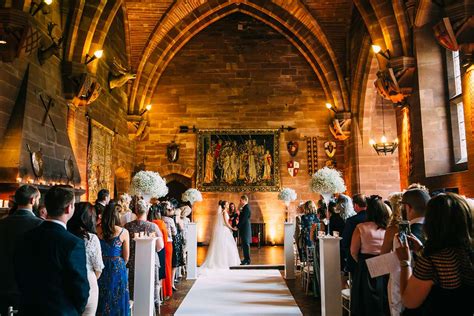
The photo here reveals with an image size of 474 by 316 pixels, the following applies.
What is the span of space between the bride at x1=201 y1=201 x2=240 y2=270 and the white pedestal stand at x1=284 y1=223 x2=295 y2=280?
173 centimetres

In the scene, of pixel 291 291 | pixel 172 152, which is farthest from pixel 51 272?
pixel 172 152

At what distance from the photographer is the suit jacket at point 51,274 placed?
85.7 inches

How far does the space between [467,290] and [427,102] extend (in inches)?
269

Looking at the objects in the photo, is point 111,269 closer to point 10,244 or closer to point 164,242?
point 10,244

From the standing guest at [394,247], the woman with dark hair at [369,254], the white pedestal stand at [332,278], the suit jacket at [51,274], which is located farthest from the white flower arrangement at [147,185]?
the suit jacket at [51,274]

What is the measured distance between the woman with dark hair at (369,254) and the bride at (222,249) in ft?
18.7

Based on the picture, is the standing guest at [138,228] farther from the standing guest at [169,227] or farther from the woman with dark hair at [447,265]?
the woman with dark hair at [447,265]

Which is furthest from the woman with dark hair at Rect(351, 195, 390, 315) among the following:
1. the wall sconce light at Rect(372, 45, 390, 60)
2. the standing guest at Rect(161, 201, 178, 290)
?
the wall sconce light at Rect(372, 45, 390, 60)

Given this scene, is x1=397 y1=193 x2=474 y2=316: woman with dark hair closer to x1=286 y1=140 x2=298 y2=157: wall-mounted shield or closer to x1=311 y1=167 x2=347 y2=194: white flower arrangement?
x1=311 y1=167 x2=347 y2=194: white flower arrangement

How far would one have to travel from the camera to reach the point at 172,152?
1398 cm

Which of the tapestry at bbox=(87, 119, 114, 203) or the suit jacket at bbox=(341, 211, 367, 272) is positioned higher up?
the tapestry at bbox=(87, 119, 114, 203)

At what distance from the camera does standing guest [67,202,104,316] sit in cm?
286

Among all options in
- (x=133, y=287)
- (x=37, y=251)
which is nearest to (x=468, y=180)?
(x=133, y=287)

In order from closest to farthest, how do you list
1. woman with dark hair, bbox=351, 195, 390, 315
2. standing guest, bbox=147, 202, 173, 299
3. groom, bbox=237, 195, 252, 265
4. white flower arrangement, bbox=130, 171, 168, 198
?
woman with dark hair, bbox=351, 195, 390, 315 → standing guest, bbox=147, 202, 173, 299 → white flower arrangement, bbox=130, 171, 168, 198 → groom, bbox=237, 195, 252, 265
